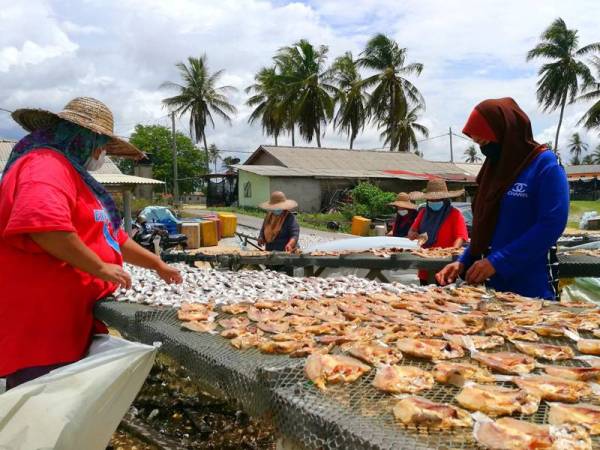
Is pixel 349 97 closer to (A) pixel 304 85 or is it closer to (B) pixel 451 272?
(A) pixel 304 85

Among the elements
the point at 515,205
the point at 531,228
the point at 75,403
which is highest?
the point at 515,205

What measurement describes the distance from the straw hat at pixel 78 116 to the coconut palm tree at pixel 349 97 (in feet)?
108

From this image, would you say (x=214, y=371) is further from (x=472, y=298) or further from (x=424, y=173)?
(x=424, y=173)

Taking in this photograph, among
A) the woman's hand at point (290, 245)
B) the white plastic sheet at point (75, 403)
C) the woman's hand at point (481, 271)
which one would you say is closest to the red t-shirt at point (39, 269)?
the white plastic sheet at point (75, 403)

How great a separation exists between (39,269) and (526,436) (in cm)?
188

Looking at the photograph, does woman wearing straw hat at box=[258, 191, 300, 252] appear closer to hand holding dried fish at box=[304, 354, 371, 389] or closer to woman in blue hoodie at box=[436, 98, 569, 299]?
woman in blue hoodie at box=[436, 98, 569, 299]

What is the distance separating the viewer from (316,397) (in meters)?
1.34

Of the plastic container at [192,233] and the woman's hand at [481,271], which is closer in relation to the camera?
the woman's hand at [481,271]

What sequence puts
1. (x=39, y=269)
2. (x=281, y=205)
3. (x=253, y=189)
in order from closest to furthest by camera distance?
(x=39, y=269), (x=281, y=205), (x=253, y=189)

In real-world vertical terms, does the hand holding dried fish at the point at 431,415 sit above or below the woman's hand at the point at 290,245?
above

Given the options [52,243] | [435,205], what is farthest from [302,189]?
[52,243]

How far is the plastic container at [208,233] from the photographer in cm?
1636

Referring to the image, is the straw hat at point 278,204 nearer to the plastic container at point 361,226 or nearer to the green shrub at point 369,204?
the plastic container at point 361,226

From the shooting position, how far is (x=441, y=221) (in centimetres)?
548
